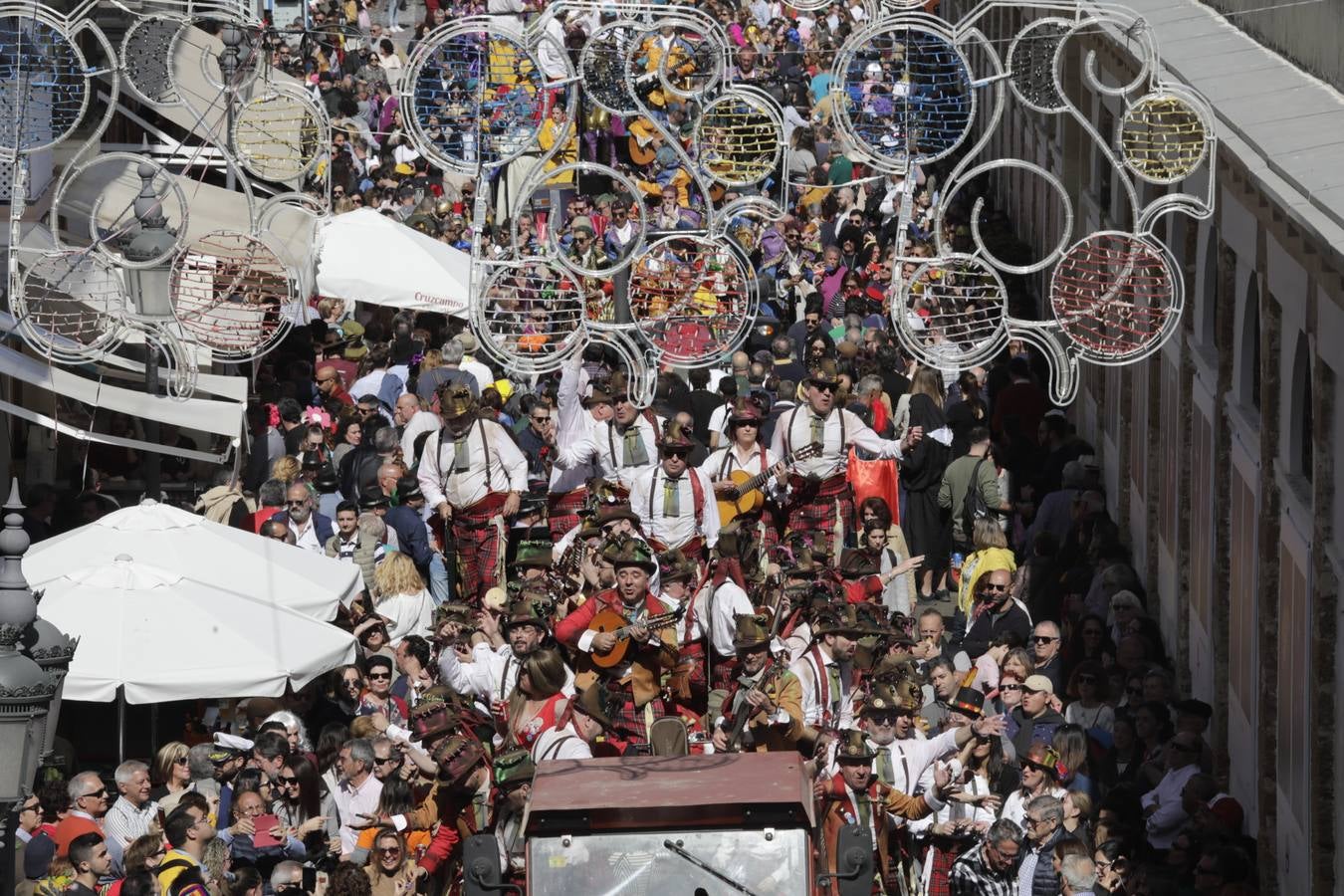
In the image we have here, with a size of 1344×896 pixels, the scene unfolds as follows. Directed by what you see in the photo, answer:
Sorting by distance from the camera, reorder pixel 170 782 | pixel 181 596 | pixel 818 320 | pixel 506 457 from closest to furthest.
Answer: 1. pixel 170 782
2. pixel 181 596
3. pixel 506 457
4. pixel 818 320

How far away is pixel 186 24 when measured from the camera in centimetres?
1611

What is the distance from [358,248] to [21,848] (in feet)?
44.9

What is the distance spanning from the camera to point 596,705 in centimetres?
1502

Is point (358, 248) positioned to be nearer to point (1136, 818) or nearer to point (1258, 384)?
point (1258, 384)

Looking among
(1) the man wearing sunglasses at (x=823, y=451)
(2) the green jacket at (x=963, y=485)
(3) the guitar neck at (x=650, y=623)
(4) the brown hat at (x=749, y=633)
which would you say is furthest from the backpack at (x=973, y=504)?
(3) the guitar neck at (x=650, y=623)

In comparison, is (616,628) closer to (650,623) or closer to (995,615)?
(650,623)

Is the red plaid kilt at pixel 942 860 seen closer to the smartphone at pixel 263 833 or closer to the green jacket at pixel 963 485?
the smartphone at pixel 263 833

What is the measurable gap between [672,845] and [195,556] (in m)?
7.21

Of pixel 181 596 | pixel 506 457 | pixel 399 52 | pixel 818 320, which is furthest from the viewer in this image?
pixel 399 52

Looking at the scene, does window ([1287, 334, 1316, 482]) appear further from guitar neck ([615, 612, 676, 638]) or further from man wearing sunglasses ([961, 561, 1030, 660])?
guitar neck ([615, 612, 676, 638])

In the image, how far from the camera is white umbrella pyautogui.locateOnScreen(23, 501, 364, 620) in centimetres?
1731

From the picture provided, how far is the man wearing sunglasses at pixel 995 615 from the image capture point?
18.3 m

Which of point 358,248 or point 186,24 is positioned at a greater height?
point 186,24

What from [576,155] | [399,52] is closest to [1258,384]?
[576,155]
